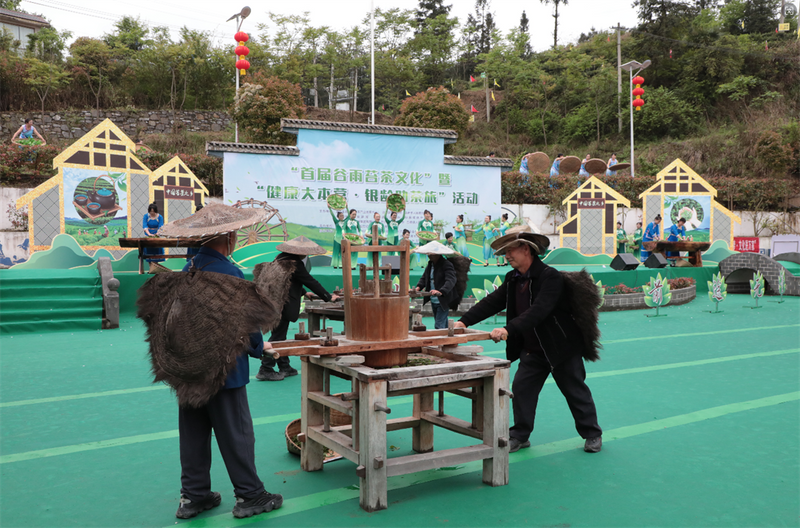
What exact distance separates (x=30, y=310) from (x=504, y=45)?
31.2 meters

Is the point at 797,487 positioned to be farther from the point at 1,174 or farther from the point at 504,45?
the point at 504,45

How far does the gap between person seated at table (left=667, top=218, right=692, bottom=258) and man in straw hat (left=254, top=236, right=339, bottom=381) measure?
43.7 feet

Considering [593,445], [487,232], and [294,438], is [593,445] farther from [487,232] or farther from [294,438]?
[487,232]

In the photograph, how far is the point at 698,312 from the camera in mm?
11727

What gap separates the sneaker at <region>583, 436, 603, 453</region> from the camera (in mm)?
4008

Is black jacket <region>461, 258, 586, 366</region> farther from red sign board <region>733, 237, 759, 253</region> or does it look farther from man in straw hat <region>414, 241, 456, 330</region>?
red sign board <region>733, 237, 759, 253</region>

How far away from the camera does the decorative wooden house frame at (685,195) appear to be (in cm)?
1872

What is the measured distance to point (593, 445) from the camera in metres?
4.01

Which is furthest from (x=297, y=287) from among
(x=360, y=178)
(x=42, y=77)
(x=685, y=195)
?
(x=42, y=77)

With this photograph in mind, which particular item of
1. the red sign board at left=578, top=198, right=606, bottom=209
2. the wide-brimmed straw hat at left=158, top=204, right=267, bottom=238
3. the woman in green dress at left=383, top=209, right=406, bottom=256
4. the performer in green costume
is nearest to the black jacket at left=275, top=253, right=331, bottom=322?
the wide-brimmed straw hat at left=158, top=204, right=267, bottom=238

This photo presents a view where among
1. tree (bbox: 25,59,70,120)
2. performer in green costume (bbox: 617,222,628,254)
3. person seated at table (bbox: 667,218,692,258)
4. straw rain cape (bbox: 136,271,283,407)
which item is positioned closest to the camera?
straw rain cape (bbox: 136,271,283,407)

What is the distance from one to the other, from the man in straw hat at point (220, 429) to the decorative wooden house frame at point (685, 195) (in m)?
18.1

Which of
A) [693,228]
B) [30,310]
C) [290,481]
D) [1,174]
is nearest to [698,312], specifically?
[693,228]

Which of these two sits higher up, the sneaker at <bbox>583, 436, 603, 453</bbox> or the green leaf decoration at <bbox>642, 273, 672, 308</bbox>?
the green leaf decoration at <bbox>642, 273, 672, 308</bbox>
